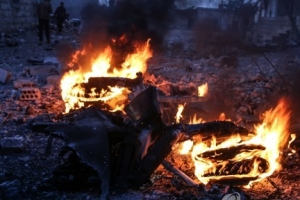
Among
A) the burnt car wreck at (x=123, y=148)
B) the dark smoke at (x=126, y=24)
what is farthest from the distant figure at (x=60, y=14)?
the burnt car wreck at (x=123, y=148)

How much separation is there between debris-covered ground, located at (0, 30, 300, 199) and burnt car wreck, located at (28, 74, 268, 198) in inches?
4.7

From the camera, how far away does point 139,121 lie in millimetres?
5273

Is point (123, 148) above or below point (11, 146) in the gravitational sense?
above

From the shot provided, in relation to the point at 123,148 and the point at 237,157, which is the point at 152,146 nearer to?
the point at 123,148

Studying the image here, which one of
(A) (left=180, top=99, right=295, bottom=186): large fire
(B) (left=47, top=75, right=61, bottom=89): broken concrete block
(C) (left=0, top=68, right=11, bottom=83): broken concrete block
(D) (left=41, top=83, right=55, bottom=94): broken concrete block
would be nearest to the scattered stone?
(A) (left=180, top=99, right=295, bottom=186): large fire

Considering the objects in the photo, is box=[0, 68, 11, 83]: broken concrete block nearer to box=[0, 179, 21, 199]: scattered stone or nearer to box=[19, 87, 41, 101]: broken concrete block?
box=[19, 87, 41, 101]: broken concrete block

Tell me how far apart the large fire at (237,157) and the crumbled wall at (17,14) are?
609 inches

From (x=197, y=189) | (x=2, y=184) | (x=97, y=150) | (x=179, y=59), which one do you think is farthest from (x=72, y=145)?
(x=179, y=59)

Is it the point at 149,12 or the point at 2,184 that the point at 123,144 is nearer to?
the point at 2,184

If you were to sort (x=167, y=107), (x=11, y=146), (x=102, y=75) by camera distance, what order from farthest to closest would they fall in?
(x=102, y=75), (x=167, y=107), (x=11, y=146)

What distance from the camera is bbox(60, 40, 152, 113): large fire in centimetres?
768

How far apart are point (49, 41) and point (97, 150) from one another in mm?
14130

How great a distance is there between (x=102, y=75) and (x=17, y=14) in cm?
1219

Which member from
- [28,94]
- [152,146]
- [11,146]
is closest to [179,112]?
[152,146]
